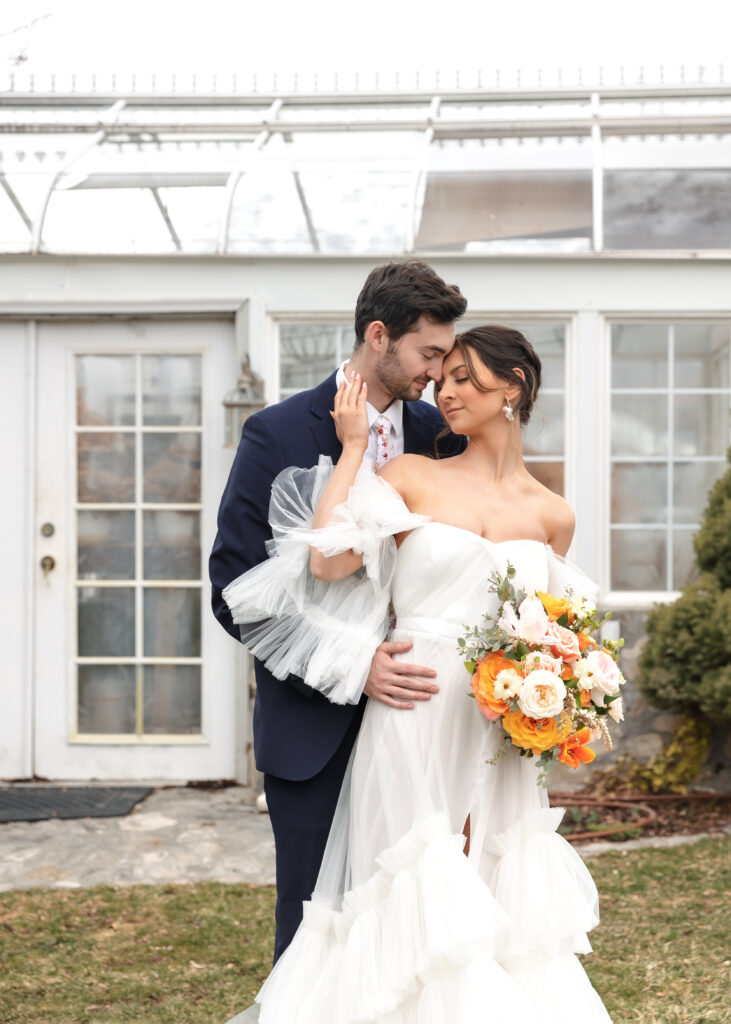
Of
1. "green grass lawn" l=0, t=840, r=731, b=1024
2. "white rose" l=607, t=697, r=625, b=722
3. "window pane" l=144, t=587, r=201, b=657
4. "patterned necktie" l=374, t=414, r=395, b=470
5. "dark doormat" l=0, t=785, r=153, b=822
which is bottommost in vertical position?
"green grass lawn" l=0, t=840, r=731, b=1024

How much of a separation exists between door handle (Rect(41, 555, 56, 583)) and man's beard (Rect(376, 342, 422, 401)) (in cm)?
343

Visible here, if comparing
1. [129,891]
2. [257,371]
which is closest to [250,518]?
[129,891]

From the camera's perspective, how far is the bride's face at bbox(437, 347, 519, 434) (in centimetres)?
238

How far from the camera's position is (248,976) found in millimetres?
3430

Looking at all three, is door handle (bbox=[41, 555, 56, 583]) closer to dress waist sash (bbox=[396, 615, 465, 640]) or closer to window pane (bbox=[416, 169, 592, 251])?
window pane (bbox=[416, 169, 592, 251])

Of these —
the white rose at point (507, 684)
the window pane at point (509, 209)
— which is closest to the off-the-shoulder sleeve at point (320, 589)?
the white rose at point (507, 684)

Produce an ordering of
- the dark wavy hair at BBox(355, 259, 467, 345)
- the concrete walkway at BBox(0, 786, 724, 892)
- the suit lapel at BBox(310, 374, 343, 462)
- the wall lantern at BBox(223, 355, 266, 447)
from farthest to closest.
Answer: the wall lantern at BBox(223, 355, 266, 447), the concrete walkway at BBox(0, 786, 724, 892), the suit lapel at BBox(310, 374, 343, 462), the dark wavy hair at BBox(355, 259, 467, 345)

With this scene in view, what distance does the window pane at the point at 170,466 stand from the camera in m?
5.52

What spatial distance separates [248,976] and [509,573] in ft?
6.34

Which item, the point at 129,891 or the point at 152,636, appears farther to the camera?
the point at 152,636

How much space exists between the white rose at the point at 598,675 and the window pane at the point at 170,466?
11.7 ft

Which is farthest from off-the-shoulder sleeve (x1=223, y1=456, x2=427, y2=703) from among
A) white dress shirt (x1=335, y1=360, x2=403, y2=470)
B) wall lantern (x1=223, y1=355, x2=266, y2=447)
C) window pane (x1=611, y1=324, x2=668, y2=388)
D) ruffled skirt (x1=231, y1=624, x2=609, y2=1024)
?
window pane (x1=611, y1=324, x2=668, y2=388)

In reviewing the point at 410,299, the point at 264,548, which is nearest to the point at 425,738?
the point at 264,548

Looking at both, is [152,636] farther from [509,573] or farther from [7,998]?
[509,573]
